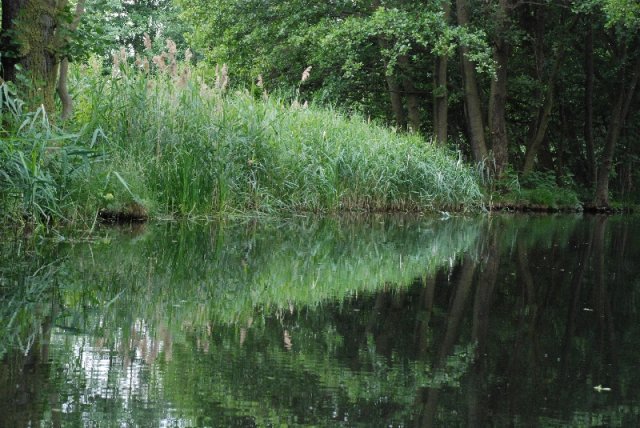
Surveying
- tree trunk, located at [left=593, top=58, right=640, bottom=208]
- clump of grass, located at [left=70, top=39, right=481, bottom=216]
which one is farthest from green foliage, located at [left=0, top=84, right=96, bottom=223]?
tree trunk, located at [left=593, top=58, right=640, bottom=208]

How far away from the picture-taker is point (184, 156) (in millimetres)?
9719

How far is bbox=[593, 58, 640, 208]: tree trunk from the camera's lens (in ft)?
73.3

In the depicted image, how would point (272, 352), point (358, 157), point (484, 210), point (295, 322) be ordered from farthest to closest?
point (484, 210) → point (358, 157) → point (295, 322) → point (272, 352)

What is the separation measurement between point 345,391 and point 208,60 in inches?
861

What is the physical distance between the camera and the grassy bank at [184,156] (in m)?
7.09

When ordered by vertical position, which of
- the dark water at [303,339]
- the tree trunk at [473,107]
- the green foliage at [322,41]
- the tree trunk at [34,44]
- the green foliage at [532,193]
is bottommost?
the dark water at [303,339]

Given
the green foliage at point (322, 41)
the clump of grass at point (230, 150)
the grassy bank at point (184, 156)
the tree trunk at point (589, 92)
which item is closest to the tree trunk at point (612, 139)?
the tree trunk at point (589, 92)

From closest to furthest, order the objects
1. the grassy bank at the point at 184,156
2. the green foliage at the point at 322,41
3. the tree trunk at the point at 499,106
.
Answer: the grassy bank at the point at 184,156 → the green foliage at the point at 322,41 → the tree trunk at the point at 499,106

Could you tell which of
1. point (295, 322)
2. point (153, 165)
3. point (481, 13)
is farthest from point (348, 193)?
point (295, 322)

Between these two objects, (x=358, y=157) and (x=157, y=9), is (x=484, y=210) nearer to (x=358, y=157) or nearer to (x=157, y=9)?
(x=358, y=157)

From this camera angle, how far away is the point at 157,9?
37750mm

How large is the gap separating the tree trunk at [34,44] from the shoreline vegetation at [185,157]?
22 cm

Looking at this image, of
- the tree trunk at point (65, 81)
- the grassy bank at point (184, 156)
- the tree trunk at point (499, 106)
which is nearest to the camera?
the grassy bank at point (184, 156)

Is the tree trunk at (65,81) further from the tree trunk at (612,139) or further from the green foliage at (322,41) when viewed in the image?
the tree trunk at (612,139)
